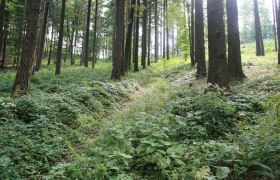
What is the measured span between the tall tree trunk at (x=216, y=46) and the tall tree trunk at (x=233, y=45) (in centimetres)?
362

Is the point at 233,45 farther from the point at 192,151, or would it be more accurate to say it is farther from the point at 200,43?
the point at 192,151

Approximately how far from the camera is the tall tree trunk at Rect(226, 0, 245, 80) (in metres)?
12.8

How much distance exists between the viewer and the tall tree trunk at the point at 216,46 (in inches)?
370

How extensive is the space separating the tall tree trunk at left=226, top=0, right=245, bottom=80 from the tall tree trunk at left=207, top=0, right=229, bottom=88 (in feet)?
11.9

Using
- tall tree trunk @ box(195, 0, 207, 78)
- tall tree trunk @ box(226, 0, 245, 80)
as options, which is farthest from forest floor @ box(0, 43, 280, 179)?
tall tree trunk @ box(195, 0, 207, 78)

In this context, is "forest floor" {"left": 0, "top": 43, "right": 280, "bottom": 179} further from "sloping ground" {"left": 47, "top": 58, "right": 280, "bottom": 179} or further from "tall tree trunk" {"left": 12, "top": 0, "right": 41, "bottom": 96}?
"tall tree trunk" {"left": 12, "top": 0, "right": 41, "bottom": 96}

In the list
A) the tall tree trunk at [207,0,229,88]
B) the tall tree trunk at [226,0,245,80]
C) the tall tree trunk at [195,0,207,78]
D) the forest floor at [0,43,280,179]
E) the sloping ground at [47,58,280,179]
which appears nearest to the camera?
the sloping ground at [47,58,280,179]

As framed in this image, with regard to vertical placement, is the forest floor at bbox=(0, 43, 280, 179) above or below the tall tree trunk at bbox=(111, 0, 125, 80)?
below

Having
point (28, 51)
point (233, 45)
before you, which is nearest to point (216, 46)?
point (233, 45)

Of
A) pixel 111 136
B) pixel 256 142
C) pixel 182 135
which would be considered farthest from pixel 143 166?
pixel 256 142

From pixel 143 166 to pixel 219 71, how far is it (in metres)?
5.95

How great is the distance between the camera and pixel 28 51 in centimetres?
884

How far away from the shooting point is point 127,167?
427cm

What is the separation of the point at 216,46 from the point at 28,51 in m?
6.60
